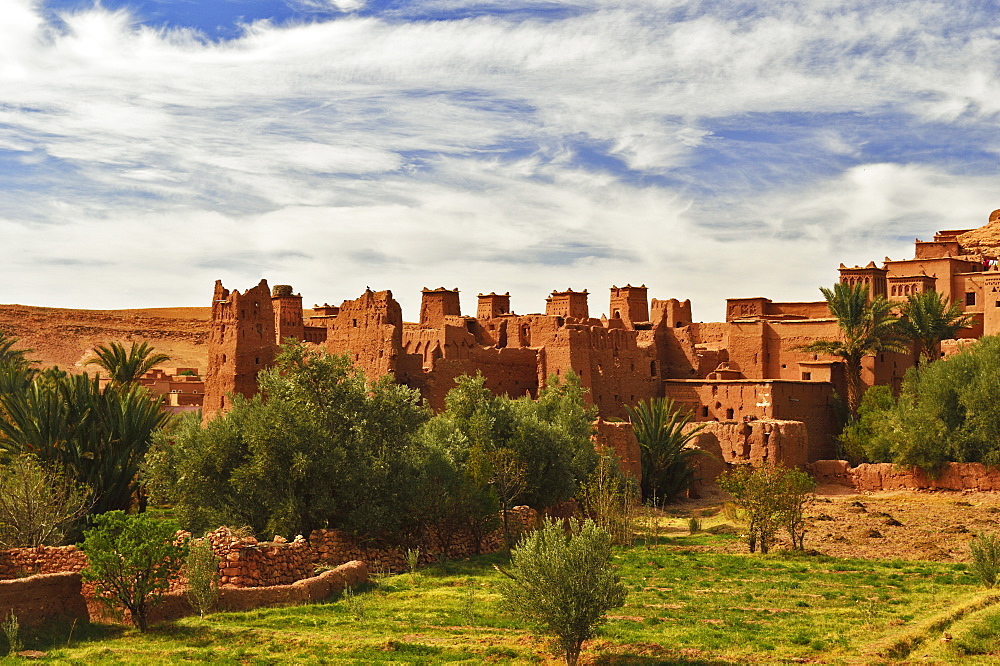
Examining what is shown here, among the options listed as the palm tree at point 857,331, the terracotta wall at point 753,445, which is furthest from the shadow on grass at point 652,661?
the palm tree at point 857,331

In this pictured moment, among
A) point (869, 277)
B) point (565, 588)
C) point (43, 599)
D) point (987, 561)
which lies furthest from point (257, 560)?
point (869, 277)

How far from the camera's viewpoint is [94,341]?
304ft

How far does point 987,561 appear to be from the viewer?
58.6 feet

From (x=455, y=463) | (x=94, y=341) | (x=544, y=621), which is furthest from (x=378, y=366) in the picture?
(x=94, y=341)

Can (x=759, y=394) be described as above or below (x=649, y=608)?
above

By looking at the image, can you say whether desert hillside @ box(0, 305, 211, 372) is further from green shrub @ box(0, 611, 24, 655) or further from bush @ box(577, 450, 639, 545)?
green shrub @ box(0, 611, 24, 655)

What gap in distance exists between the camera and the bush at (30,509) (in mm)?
16844

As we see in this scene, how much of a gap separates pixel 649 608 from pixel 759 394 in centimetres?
2404

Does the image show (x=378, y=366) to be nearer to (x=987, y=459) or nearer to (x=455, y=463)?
(x=455, y=463)

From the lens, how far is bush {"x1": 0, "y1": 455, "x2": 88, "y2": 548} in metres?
16.8

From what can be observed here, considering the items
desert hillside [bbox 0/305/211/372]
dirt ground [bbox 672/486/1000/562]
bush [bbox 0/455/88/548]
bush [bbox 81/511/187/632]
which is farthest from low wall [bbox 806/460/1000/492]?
desert hillside [bbox 0/305/211/372]

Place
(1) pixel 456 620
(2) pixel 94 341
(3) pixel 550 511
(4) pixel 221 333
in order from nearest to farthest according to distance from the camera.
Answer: (1) pixel 456 620
(3) pixel 550 511
(4) pixel 221 333
(2) pixel 94 341

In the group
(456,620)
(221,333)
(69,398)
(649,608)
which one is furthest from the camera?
(221,333)

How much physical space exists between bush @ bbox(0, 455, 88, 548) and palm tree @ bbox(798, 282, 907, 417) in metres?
29.8
